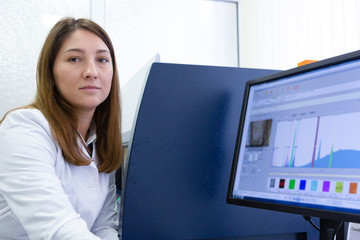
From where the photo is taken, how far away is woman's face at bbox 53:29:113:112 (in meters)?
0.92

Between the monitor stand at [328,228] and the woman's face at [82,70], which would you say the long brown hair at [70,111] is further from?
the monitor stand at [328,228]

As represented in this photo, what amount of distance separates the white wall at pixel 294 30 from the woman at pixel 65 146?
133 centimetres

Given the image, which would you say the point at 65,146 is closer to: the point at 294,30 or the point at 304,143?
the point at 304,143

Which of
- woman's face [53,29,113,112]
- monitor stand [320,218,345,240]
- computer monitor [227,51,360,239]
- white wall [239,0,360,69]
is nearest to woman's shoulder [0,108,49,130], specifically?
woman's face [53,29,113,112]

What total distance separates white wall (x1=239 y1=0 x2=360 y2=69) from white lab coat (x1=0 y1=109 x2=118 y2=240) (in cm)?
148

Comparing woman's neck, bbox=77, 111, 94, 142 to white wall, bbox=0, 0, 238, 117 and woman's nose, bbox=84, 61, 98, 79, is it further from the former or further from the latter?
white wall, bbox=0, 0, 238, 117

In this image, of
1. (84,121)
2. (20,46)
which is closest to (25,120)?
(84,121)

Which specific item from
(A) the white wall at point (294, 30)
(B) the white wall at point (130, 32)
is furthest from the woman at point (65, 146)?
(B) the white wall at point (130, 32)

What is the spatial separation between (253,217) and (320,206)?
260mm

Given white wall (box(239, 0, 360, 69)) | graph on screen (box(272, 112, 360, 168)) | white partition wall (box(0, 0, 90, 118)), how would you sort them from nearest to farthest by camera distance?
graph on screen (box(272, 112, 360, 168))
white wall (box(239, 0, 360, 69))
white partition wall (box(0, 0, 90, 118))

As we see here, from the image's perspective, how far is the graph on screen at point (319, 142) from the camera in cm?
58

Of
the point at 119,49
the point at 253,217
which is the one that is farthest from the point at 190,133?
the point at 119,49

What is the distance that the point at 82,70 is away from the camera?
0.91 metres

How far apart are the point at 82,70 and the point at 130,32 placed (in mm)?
1786
